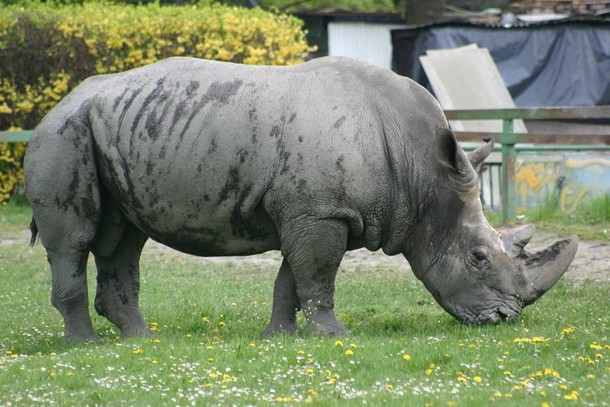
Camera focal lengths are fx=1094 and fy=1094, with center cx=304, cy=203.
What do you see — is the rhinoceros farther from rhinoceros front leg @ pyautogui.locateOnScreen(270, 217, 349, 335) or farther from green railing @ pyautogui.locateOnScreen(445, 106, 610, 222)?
green railing @ pyautogui.locateOnScreen(445, 106, 610, 222)

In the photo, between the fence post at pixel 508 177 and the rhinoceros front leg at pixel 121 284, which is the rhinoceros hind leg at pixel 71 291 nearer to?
the rhinoceros front leg at pixel 121 284

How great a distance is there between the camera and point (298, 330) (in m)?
8.73

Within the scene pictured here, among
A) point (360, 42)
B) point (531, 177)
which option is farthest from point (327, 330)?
point (360, 42)

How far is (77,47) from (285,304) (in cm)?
1044

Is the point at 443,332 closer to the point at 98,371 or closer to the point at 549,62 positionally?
the point at 98,371

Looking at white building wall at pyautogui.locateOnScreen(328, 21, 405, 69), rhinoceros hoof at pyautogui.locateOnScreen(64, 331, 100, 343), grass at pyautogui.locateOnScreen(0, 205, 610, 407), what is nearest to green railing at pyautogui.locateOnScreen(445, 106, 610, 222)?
grass at pyautogui.locateOnScreen(0, 205, 610, 407)

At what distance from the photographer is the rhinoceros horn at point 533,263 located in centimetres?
852

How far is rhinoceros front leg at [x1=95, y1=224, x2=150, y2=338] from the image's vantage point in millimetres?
9156

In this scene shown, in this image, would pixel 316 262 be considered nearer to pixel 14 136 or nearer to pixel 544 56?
pixel 14 136

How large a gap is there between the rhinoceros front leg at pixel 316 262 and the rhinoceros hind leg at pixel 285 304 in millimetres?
145

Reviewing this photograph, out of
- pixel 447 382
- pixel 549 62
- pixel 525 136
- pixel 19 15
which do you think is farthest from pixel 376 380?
pixel 549 62

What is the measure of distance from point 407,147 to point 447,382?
7.51 feet

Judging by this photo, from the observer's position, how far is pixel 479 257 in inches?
334

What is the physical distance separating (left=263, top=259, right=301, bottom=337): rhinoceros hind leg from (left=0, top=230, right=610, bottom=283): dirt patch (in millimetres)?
3861
